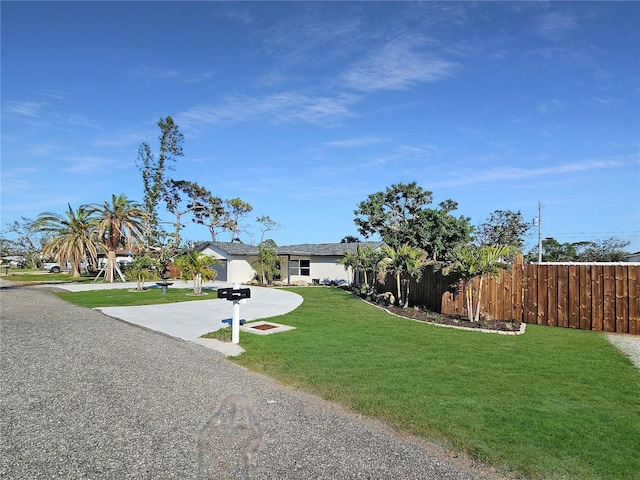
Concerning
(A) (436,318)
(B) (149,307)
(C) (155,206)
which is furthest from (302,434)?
(C) (155,206)

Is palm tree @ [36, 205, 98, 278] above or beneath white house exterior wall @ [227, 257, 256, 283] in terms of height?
above

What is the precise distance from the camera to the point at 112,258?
99.9 feet

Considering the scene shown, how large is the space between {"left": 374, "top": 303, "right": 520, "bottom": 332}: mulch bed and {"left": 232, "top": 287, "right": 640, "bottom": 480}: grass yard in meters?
0.65

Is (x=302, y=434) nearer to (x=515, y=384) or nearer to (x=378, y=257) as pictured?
(x=515, y=384)

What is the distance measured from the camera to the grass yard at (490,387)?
142 inches

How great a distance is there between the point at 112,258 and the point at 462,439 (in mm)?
31714

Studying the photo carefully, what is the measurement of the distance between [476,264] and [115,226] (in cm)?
2789

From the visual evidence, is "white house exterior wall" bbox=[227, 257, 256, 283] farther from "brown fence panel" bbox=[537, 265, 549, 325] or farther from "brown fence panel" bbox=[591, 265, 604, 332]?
"brown fence panel" bbox=[591, 265, 604, 332]

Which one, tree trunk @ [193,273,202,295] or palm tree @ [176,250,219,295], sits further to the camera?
tree trunk @ [193,273,202,295]

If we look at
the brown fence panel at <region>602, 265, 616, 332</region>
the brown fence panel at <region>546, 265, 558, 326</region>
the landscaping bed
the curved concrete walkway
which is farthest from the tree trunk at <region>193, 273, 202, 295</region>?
the brown fence panel at <region>602, 265, 616, 332</region>

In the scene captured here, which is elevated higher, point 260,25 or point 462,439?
point 260,25

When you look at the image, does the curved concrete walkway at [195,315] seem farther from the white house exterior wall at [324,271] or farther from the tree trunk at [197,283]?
the white house exterior wall at [324,271]

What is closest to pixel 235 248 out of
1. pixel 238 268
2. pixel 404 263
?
pixel 238 268

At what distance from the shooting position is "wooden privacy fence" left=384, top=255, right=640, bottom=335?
33.2 feet
